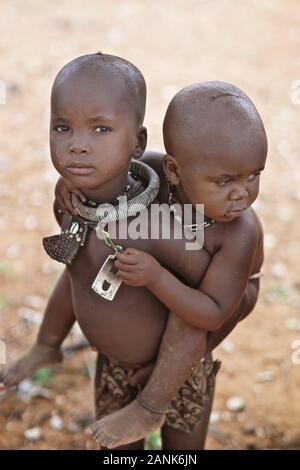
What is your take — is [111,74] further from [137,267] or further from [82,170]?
[137,267]

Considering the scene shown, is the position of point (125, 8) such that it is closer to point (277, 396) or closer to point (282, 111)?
point (282, 111)

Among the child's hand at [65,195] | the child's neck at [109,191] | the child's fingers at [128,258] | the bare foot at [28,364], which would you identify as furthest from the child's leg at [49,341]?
the child's fingers at [128,258]

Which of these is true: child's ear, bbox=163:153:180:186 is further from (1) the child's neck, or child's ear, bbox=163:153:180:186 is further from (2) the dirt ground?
(2) the dirt ground

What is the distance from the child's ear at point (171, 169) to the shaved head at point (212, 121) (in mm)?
61

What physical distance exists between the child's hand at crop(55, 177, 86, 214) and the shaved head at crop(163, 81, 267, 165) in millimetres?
395

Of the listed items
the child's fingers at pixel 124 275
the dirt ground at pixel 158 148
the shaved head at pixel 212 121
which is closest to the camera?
the shaved head at pixel 212 121

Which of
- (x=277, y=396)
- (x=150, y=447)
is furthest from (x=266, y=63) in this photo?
(x=150, y=447)

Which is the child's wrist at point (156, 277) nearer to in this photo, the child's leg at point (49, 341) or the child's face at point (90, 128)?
the child's face at point (90, 128)

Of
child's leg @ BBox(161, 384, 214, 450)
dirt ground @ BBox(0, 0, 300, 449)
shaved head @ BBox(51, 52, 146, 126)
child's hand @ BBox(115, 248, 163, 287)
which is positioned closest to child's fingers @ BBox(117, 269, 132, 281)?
child's hand @ BBox(115, 248, 163, 287)

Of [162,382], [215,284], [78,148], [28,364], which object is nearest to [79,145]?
[78,148]

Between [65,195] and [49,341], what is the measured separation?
754 millimetres

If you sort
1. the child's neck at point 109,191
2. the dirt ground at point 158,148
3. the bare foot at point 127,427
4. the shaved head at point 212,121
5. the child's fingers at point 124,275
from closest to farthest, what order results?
1. the shaved head at point 212,121
2. the child's fingers at point 124,275
3. the child's neck at point 109,191
4. the bare foot at point 127,427
5. the dirt ground at point 158,148

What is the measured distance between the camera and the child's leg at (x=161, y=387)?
2.28 m

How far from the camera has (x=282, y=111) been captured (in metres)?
6.79
